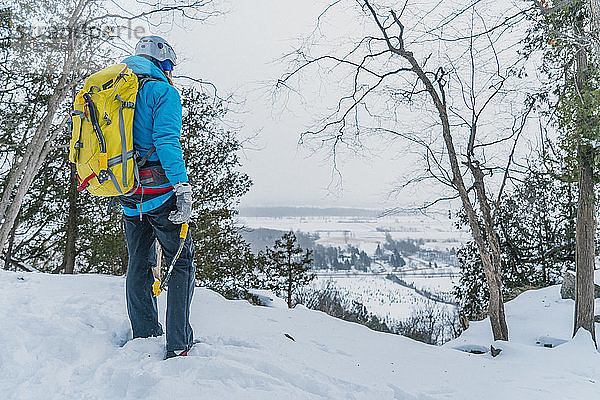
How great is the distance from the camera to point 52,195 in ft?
32.6

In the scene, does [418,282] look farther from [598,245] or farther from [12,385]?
[12,385]

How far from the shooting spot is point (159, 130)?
2031 millimetres

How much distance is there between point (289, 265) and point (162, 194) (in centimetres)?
1358

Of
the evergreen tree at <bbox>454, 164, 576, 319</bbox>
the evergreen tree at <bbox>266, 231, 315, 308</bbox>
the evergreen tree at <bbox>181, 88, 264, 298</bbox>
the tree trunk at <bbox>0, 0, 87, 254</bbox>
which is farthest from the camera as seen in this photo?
the evergreen tree at <bbox>266, 231, 315, 308</bbox>

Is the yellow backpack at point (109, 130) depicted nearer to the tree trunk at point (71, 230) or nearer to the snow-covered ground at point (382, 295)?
the tree trunk at point (71, 230)

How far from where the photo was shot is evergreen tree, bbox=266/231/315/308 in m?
14.6

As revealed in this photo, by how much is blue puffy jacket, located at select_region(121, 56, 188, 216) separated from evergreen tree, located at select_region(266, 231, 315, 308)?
12.2 meters

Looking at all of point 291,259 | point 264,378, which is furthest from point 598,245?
point 264,378

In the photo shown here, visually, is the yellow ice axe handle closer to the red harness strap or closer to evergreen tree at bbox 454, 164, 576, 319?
the red harness strap

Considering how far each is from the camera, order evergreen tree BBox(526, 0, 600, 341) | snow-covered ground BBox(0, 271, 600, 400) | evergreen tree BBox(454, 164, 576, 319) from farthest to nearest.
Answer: evergreen tree BBox(454, 164, 576, 319), evergreen tree BBox(526, 0, 600, 341), snow-covered ground BBox(0, 271, 600, 400)

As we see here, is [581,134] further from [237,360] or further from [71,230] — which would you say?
[71,230]

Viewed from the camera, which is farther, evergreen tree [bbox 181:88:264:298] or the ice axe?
evergreen tree [bbox 181:88:264:298]

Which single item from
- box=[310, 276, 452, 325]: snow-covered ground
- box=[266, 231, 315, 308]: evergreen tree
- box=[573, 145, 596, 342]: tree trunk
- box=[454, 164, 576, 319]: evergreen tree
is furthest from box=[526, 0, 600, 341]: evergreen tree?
box=[310, 276, 452, 325]: snow-covered ground

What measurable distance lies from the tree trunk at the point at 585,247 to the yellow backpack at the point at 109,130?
583 centimetres
